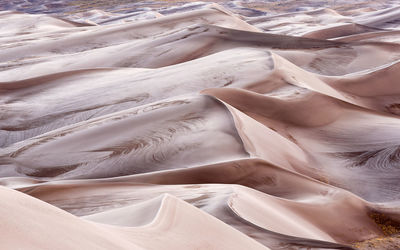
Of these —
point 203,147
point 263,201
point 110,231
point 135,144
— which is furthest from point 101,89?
point 110,231

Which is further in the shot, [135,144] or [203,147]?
[135,144]

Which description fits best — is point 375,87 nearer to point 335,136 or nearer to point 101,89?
point 335,136

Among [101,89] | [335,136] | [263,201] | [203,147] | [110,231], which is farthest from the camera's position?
[101,89]

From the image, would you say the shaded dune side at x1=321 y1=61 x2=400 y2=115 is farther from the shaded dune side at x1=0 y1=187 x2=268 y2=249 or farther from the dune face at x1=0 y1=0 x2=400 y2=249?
the shaded dune side at x1=0 y1=187 x2=268 y2=249

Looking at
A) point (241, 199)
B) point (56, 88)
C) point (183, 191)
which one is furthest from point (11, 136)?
point (241, 199)

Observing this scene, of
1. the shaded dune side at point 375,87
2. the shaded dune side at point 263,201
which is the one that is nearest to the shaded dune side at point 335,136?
the shaded dune side at point 263,201

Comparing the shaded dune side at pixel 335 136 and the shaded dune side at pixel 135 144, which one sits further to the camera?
the shaded dune side at pixel 335 136

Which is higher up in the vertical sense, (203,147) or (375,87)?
(203,147)

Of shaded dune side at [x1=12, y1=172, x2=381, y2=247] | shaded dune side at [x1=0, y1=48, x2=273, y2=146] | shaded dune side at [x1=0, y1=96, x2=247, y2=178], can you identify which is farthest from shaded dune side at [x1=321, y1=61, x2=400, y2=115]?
shaded dune side at [x1=12, y1=172, x2=381, y2=247]

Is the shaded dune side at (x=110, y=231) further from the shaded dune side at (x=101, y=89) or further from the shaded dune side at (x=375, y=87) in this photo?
the shaded dune side at (x=375, y=87)
